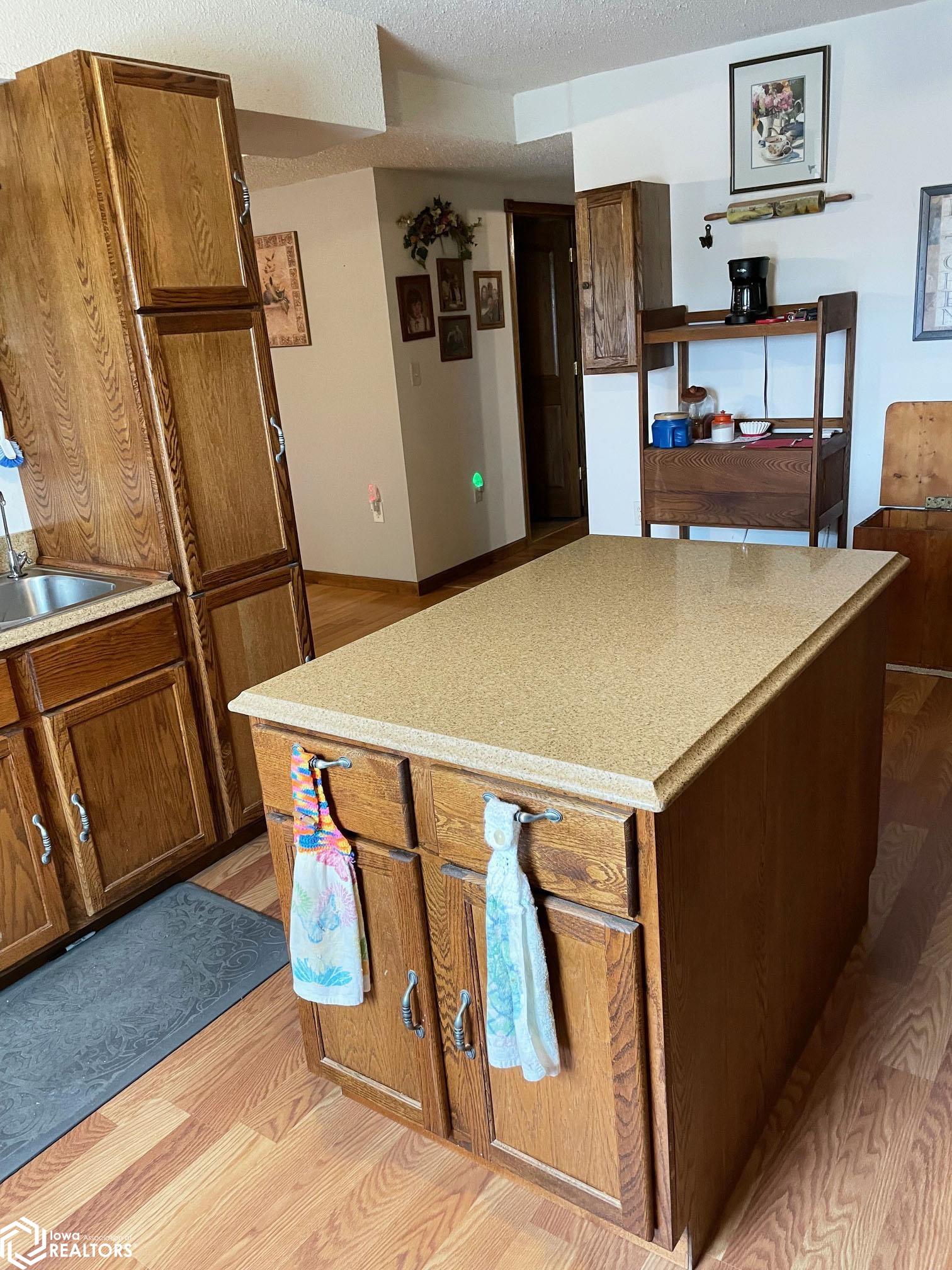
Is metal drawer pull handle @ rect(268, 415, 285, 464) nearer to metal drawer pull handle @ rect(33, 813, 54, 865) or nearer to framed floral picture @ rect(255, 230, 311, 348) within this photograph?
metal drawer pull handle @ rect(33, 813, 54, 865)

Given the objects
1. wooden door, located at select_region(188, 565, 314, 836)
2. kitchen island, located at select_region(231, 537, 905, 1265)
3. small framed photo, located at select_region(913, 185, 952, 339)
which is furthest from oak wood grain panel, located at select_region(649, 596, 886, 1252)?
small framed photo, located at select_region(913, 185, 952, 339)

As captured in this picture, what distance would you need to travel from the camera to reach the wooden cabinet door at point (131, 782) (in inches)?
89.3

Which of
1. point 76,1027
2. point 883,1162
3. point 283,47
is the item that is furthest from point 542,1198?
point 283,47

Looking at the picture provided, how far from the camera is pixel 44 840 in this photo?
2.21 metres

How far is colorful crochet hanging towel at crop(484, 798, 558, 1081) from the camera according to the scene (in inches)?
48.6

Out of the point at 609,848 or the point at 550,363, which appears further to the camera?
the point at 550,363

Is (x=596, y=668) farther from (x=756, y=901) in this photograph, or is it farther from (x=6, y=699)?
(x=6, y=699)

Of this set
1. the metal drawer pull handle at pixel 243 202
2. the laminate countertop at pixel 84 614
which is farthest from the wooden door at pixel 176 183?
the laminate countertop at pixel 84 614

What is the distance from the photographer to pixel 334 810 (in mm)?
1469

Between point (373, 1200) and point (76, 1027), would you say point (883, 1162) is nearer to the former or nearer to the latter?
point (373, 1200)

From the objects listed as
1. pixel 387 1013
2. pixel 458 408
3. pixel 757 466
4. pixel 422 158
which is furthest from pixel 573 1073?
pixel 458 408

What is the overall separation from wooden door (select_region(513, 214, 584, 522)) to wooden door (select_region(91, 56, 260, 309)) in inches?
136

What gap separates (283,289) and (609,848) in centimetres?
454

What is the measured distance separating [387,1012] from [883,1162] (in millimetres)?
857
